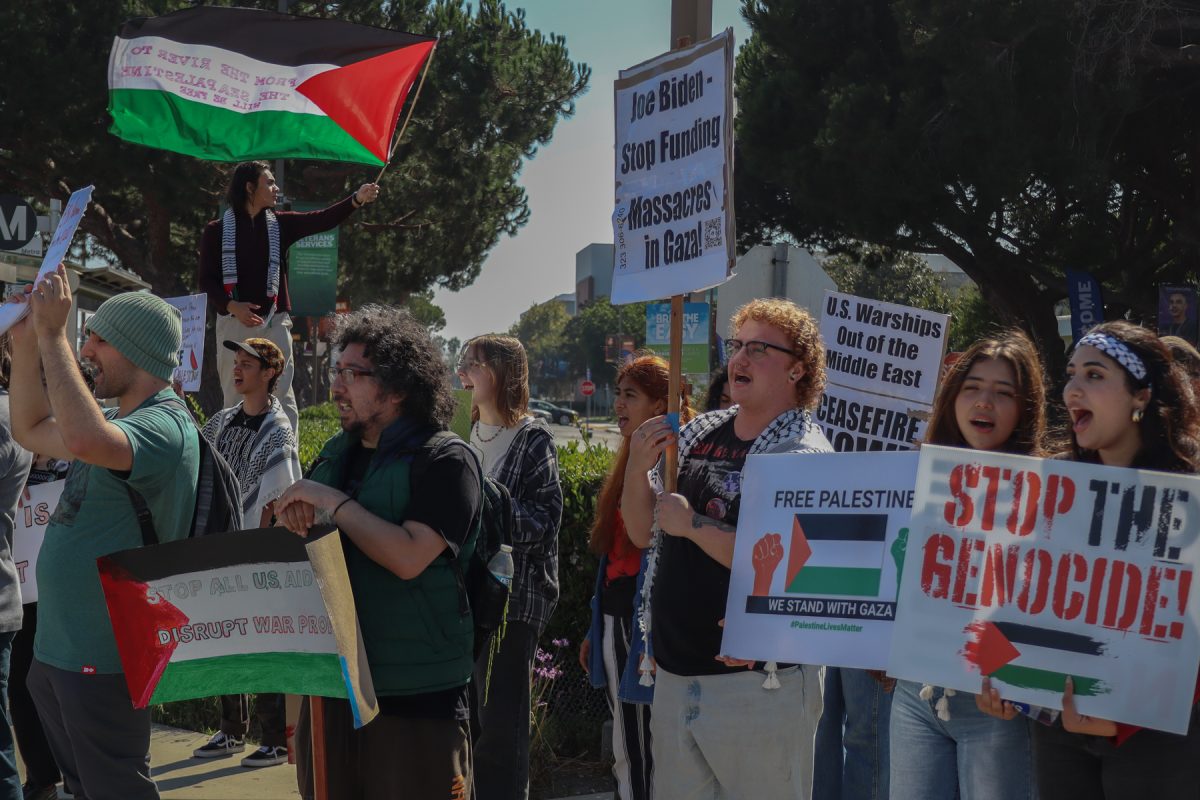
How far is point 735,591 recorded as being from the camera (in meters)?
3.21

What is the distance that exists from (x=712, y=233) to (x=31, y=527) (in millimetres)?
3154

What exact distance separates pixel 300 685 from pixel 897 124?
2005 centimetres

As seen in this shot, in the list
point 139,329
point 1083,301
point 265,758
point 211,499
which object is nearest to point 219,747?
point 265,758

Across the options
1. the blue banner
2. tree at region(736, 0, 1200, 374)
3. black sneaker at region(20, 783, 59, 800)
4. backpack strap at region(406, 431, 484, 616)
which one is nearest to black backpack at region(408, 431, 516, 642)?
backpack strap at region(406, 431, 484, 616)

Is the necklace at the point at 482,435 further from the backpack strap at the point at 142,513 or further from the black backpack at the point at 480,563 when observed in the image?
the backpack strap at the point at 142,513

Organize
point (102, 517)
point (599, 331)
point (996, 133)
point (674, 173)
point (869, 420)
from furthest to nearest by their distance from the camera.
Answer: point (599, 331) < point (996, 133) < point (869, 420) < point (674, 173) < point (102, 517)

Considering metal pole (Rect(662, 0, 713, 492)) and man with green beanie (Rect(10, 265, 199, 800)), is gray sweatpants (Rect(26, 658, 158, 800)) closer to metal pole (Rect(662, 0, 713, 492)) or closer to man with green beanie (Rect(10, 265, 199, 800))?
man with green beanie (Rect(10, 265, 199, 800))

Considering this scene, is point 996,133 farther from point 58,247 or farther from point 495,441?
point 58,247

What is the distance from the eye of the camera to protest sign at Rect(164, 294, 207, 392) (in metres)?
7.04

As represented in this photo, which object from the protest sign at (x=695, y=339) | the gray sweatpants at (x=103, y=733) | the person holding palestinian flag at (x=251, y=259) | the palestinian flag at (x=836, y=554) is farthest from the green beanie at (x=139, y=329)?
the protest sign at (x=695, y=339)

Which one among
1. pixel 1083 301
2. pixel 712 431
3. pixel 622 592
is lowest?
pixel 622 592

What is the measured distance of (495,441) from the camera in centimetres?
476

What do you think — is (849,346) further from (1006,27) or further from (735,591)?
(1006,27)

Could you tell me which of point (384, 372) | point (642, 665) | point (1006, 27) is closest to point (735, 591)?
point (642, 665)
